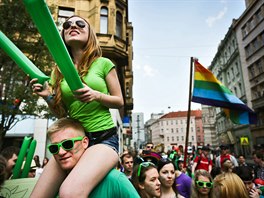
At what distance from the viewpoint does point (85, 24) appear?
Result: 189cm

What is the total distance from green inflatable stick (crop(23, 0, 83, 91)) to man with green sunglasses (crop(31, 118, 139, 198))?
400 millimetres

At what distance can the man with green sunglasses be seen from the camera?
145 cm

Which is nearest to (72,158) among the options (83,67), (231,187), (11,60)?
(83,67)

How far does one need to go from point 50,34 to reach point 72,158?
87 centimetres

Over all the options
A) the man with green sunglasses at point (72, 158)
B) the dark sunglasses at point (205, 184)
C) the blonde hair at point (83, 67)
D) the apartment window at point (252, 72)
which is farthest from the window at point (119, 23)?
the apartment window at point (252, 72)

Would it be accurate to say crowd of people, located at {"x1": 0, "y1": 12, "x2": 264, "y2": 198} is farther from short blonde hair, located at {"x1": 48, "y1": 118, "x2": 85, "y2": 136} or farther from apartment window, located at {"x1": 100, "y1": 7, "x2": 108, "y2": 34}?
apartment window, located at {"x1": 100, "y1": 7, "x2": 108, "y2": 34}

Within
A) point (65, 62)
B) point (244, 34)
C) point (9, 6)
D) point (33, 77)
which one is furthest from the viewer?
point (244, 34)

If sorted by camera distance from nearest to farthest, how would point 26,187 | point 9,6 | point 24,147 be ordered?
point 26,187 → point 24,147 → point 9,6

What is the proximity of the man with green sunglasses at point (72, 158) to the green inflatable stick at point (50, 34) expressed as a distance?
0.40 metres

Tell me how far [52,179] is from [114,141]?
0.53m

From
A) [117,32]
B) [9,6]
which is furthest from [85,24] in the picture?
[117,32]

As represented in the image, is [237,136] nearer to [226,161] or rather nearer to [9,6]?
[226,161]

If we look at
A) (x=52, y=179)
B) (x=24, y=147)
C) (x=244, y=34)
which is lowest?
(x=52, y=179)

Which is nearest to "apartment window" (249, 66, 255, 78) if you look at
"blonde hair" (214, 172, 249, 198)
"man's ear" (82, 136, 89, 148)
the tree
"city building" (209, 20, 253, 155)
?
"city building" (209, 20, 253, 155)
